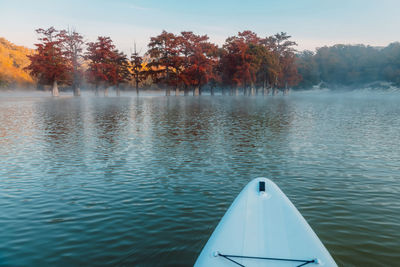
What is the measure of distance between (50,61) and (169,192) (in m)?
95.1

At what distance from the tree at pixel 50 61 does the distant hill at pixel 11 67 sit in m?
27.6

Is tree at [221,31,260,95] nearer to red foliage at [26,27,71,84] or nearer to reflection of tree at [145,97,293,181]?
red foliage at [26,27,71,84]

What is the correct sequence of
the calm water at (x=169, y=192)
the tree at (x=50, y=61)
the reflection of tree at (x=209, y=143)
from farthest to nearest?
the tree at (x=50, y=61)
the reflection of tree at (x=209, y=143)
the calm water at (x=169, y=192)

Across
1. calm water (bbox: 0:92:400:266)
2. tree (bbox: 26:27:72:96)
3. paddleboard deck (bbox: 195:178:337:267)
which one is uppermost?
tree (bbox: 26:27:72:96)

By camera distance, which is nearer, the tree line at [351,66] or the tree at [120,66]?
the tree at [120,66]

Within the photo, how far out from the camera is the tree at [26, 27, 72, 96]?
87.6 m

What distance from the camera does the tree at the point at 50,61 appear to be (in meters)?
87.6

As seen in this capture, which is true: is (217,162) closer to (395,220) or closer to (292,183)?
(292,183)

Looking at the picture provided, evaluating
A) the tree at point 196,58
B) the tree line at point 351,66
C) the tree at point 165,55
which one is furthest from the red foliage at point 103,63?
the tree line at point 351,66

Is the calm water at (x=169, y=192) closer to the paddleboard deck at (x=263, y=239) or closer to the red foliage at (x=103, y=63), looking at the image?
the paddleboard deck at (x=263, y=239)

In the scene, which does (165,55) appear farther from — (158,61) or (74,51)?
(74,51)

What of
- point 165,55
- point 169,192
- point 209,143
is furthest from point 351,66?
point 169,192

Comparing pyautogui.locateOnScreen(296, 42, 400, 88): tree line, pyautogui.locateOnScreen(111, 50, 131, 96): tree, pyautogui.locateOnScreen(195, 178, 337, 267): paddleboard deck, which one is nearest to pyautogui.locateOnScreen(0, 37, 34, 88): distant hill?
pyautogui.locateOnScreen(111, 50, 131, 96): tree

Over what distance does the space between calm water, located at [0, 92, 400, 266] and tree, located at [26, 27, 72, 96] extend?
78162 mm
